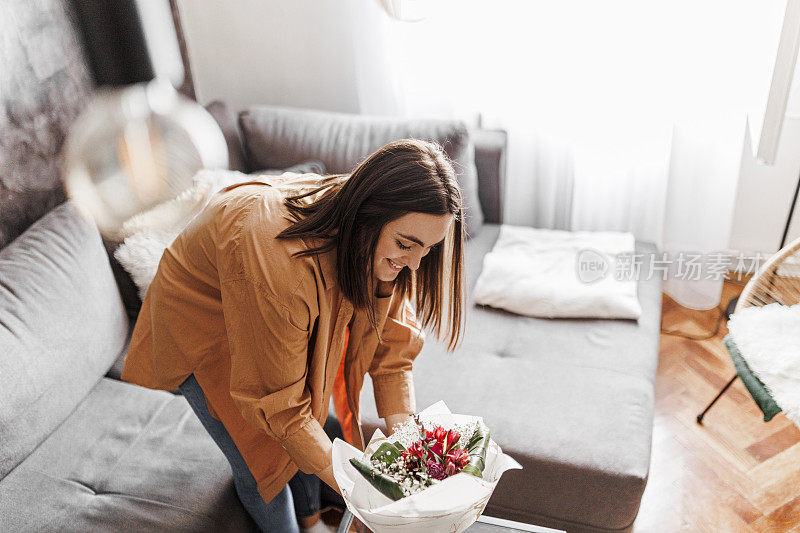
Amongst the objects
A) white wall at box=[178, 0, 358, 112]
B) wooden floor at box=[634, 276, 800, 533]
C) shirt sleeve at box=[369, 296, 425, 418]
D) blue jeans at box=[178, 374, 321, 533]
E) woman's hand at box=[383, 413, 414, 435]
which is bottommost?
wooden floor at box=[634, 276, 800, 533]

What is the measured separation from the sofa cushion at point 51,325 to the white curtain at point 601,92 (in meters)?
1.16

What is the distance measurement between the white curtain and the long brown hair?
112 centimetres

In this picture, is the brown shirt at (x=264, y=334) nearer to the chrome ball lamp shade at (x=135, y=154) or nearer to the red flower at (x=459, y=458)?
the red flower at (x=459, y=458)

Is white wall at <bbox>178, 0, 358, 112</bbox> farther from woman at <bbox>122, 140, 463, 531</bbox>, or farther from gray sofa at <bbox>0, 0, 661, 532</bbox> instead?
woman at <bbox>122, 140, 463, 531</bbox>

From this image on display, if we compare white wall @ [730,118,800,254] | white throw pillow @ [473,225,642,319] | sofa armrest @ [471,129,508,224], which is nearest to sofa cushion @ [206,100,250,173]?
sofa armrest @ [471,129,508,224]

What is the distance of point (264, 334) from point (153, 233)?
2.89ft

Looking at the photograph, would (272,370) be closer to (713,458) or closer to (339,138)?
(339,138)

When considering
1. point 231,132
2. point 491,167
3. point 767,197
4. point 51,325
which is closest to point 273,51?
point 231,132

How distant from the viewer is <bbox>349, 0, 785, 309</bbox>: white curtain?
6.28ft

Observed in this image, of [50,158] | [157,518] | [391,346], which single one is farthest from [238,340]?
[50,158]

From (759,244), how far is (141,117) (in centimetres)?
215

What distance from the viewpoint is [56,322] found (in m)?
1.53

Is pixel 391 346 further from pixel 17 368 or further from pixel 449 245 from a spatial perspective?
pixel 17 368

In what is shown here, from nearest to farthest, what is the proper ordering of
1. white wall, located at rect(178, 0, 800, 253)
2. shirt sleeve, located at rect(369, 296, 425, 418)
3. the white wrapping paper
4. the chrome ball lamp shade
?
the white wrapping paper → shirt sleeve, located at rect(369, 296, 425, 418) → the chrome ball lamp shade → white wall, located at rect(178, 0, 800, 253)
